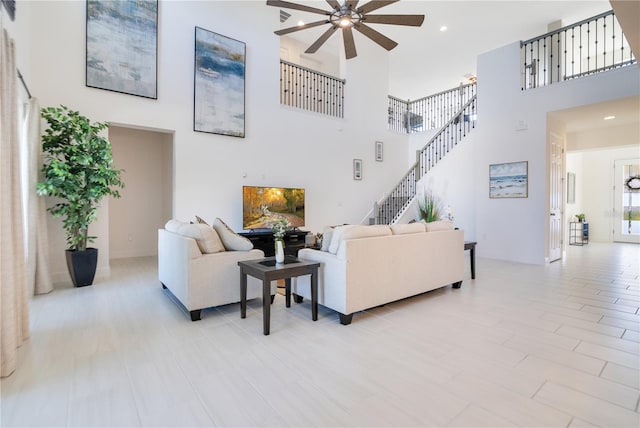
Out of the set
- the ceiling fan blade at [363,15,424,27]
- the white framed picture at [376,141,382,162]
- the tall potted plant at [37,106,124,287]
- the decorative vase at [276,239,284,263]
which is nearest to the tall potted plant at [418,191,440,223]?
the white framed picture at [376,141,382,162]

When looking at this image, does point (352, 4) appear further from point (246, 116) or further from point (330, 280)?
point (246, 116)

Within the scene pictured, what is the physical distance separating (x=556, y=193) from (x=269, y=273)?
6482 mm

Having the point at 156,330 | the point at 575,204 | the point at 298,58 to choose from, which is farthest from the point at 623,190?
the point at 156,330

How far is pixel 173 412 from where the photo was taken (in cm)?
170

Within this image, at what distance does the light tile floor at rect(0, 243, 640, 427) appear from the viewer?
169 cm

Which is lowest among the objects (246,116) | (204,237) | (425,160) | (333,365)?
(333,365)

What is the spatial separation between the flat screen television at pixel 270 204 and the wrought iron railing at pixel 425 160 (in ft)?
8.66

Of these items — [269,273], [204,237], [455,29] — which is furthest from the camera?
[455,29]

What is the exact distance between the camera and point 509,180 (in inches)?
248

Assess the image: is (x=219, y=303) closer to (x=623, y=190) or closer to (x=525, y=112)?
(x=525, y=112)

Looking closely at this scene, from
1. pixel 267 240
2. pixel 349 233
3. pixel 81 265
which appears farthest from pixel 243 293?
pixel 81 265

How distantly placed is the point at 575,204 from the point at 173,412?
1223 centimetres

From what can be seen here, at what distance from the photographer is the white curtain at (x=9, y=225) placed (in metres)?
2.03

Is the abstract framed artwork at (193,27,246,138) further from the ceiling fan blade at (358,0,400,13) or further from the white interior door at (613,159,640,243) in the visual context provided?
the white interior door at (613,159,640,243)
